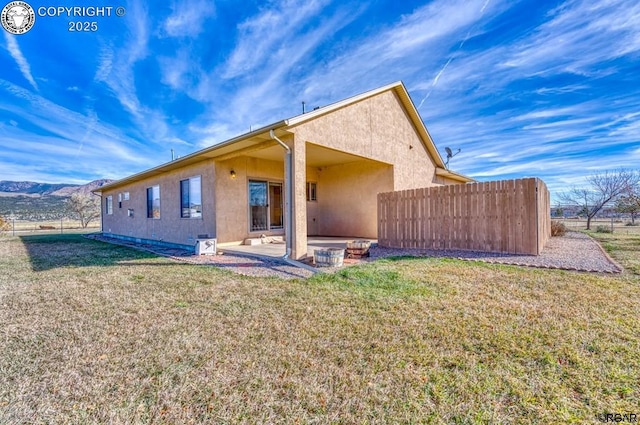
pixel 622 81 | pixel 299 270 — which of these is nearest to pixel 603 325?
pixel 299 270

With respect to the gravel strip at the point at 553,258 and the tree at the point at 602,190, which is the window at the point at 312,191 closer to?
the gravel strip at the point at 553,258

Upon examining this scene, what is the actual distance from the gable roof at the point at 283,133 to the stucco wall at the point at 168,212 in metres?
0.34

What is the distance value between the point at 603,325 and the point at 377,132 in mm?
8012

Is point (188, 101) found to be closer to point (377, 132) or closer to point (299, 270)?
point (377, 132)

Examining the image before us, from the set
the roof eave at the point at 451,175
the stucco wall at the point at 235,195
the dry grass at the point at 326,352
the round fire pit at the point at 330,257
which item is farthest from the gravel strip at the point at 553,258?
the roof eave at the point at 451,175

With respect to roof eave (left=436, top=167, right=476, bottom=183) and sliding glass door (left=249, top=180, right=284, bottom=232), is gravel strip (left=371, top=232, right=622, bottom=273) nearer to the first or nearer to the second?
sliding glass door (left=249, top=180, right=284, bottom=232)

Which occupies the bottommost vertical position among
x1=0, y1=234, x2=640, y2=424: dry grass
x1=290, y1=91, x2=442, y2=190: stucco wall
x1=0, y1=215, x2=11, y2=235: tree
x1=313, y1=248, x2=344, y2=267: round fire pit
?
x1=0, y1=234, x2=640, y2=424: dry grass

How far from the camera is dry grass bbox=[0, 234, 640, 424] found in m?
1.89

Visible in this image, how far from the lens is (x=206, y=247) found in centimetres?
854

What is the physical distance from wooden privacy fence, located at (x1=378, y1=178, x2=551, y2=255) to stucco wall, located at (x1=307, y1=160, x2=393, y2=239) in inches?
74.1

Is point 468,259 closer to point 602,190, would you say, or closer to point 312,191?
point 312,191

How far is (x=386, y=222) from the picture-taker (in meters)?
9.27

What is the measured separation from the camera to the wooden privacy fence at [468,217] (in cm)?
698

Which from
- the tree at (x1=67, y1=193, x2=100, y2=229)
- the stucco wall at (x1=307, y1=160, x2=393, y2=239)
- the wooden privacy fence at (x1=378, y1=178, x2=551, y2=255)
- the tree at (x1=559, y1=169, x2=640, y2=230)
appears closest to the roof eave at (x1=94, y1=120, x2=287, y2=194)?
the wooden privacy fence at (x1=378, y1=178, x2=551, y2=255)
